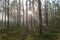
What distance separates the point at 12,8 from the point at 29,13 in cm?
1001

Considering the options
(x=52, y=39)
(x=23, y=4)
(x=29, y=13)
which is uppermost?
(x=23, y=4)

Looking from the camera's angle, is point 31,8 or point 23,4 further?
point 23,4

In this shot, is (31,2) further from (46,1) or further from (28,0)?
(46,1)

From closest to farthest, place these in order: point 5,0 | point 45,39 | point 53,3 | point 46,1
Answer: point 45,39
point 5,0
point 46,1
point 53,3

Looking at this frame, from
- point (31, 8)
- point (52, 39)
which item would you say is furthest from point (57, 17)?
point (52, 39)

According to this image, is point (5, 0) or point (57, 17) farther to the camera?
point (57, 17)

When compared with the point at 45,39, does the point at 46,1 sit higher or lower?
higher

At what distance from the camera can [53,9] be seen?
54.3 meters

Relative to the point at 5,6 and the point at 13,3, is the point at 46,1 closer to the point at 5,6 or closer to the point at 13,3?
the point at 13,3

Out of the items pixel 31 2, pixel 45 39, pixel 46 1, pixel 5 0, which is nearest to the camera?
pixel 45 39

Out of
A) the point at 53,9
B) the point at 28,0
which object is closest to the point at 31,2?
the point at 28,0

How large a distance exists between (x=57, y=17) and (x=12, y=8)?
52.1 feet

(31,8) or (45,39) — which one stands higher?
(31,8)

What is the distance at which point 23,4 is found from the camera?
48.6 meters
